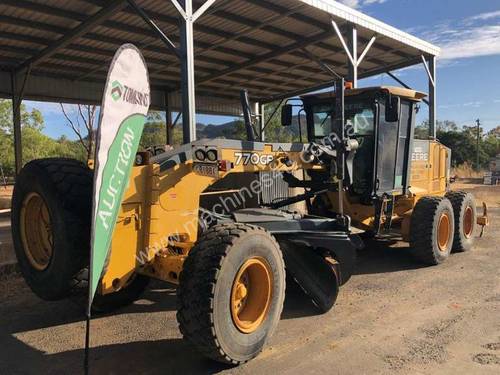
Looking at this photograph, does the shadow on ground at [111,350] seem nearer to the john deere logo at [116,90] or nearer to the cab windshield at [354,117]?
the john deere logo at [116,90]

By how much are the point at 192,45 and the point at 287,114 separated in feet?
8.61

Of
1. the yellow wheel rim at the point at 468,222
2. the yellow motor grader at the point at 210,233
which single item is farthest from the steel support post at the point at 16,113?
the yellow wheel rim at the point at 468,222

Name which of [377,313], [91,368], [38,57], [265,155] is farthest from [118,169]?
[38,57]

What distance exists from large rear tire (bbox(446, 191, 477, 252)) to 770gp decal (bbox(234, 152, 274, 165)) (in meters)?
4.49

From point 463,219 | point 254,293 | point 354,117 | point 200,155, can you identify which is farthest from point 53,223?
point 463,219

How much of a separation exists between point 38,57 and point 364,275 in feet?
37.5

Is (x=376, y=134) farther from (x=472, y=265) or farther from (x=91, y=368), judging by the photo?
(x=91, y=368)

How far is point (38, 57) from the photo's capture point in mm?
13453

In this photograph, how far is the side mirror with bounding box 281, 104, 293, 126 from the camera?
22.6 feet

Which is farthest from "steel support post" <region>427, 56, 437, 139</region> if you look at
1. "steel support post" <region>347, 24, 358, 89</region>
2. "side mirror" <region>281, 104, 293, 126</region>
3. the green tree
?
the green tree

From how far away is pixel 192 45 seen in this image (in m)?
8.47

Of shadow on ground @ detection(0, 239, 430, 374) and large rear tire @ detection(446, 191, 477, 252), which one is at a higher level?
large rear tire @ detection(446, 191, 477, 252)

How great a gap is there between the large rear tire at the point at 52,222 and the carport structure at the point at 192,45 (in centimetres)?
452

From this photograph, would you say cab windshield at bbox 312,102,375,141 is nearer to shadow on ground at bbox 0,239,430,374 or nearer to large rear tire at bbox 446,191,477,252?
large rear tire at bbox 446,191,477,252
